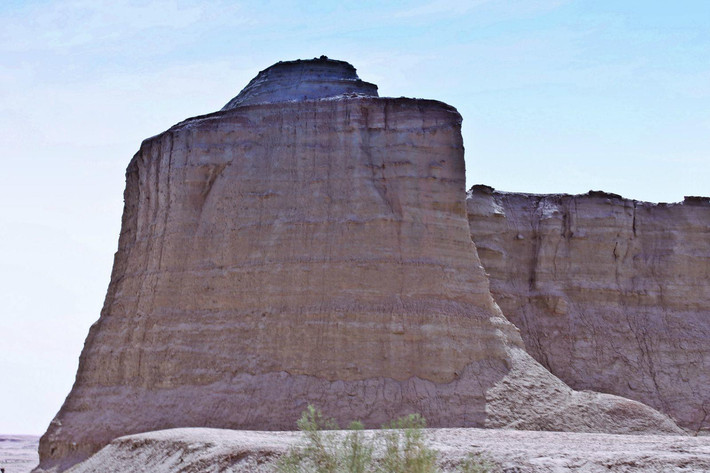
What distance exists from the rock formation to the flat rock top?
614 mm

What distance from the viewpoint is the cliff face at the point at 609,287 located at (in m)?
41.7

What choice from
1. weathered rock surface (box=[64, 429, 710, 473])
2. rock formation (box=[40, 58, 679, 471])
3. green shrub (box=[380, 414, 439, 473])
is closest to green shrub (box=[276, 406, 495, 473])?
green shrub (box=[380, 414, 439, 473])

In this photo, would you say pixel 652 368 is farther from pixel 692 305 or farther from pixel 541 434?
pixel 541 434

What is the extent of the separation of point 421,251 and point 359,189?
2458mm

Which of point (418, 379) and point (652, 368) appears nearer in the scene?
point (418, 379)

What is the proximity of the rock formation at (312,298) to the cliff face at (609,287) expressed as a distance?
8.45 m

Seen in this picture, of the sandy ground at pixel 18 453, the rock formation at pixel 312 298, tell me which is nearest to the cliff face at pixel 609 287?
the rock formation at pixel 312 298

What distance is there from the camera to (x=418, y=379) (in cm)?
3048

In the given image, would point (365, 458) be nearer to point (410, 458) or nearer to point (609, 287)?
point (410, 458)

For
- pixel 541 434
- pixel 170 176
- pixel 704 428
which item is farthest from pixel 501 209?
pixel 541 434

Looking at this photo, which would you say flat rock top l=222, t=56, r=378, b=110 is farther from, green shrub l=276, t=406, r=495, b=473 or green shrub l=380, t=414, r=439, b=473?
green shrub l=380, t=414, r=439, b=473

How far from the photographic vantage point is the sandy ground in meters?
84.2

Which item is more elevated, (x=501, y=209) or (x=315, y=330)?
(x=501, y=209)

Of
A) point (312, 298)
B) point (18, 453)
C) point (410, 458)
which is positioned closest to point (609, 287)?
point (312, 298)
